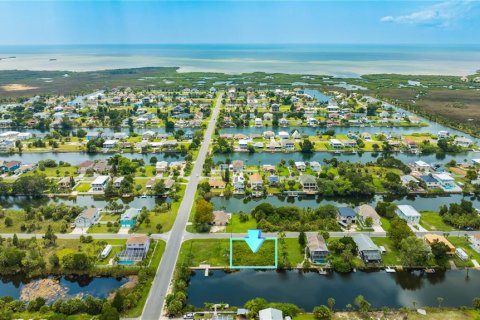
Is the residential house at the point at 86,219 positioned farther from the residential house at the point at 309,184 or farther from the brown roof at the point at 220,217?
the residential house at the point at 309,184

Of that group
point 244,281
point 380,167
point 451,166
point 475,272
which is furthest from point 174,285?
point 451,166

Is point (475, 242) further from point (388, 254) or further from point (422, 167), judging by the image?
point (422, 167)

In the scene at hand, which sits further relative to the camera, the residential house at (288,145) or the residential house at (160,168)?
the residential house at (288,145)

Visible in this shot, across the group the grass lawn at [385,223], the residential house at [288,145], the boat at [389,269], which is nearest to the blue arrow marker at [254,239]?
the boat at [389,269]

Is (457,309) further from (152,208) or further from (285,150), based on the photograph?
(285,150)

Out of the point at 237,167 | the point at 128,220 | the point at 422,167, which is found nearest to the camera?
the point at 128,220

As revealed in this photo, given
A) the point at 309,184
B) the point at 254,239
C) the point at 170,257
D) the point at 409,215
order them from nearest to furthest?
the point at 170,257 → the point at 254,239 → the point at 409,215 → the point at 309,184

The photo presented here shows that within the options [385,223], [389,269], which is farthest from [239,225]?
[385,223]

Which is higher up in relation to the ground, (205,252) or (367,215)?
(367,215)
